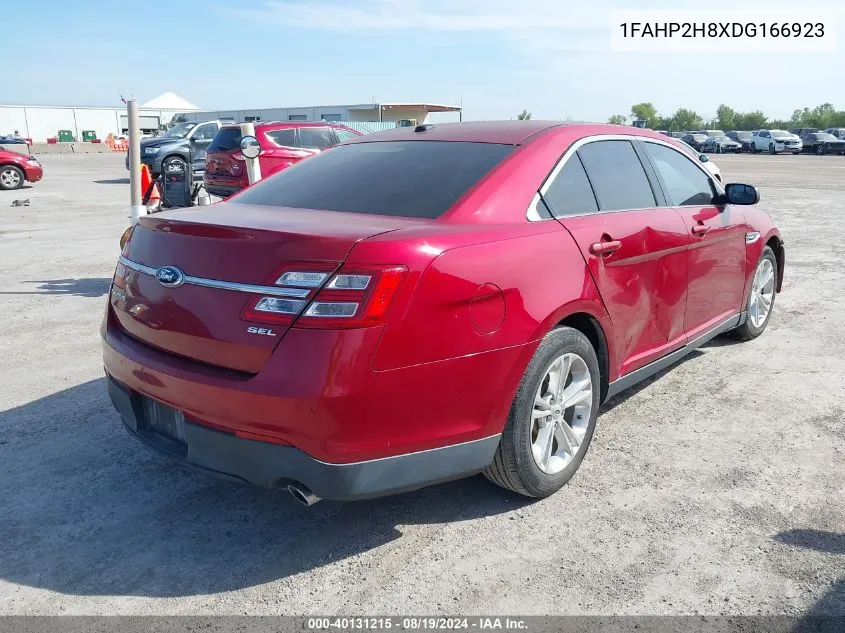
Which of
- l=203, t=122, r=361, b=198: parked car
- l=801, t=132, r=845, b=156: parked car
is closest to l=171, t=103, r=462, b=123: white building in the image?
l=801, t=132, r=845, b=156: parked car

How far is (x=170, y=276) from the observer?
2.77 metres

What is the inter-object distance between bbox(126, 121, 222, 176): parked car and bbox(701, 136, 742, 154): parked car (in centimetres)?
3934

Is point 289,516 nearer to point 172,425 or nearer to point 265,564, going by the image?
point 265,564

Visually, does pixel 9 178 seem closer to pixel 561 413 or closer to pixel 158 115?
pixel 561 413

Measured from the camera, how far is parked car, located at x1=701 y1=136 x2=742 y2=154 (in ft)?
166

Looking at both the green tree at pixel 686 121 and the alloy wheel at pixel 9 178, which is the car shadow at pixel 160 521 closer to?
the alloy wheel at pixel 9 178

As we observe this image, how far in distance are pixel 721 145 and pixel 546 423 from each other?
172 ft

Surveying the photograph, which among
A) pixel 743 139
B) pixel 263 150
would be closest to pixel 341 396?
pixel 263 150

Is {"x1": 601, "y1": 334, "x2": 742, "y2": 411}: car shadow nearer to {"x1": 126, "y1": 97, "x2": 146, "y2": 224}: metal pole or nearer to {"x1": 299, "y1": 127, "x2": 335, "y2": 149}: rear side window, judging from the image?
{"x1": 126, "y1": 97, "x2": 146, "y2": 224}: metal pole

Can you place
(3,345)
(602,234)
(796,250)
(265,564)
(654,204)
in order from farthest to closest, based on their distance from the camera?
1. (796,250)
2. (3,345)
3. (654,204)
4. (602,234)
5. (265,564)

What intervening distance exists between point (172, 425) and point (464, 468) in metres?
1.15

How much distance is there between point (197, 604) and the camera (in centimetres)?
256

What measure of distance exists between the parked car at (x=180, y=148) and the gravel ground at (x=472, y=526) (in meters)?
17.0

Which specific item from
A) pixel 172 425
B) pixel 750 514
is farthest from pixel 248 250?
pixel 750 514
